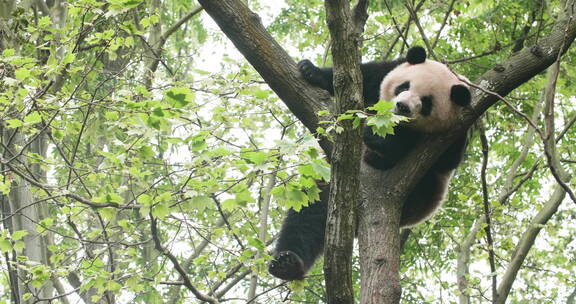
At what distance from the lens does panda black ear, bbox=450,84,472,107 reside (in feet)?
15.7

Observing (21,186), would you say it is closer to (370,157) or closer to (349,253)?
(370,157)

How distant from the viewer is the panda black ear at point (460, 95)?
15.7 ft

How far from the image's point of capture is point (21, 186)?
6805mm

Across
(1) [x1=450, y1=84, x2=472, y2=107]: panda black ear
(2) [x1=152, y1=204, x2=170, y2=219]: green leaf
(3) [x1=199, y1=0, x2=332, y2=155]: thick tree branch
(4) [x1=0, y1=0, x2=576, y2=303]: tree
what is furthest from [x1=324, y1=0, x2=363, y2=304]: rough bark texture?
(1) [x1=450, y1=84, x2=472, y2=107]: panda black ear

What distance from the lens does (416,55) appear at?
584 centimetres

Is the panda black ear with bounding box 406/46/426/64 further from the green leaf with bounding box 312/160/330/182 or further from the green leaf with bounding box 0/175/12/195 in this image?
the green leaf with bounding box 0/175/12/195

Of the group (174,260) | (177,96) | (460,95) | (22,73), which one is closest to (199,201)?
(174,260)

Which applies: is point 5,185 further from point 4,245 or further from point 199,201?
point 199,201

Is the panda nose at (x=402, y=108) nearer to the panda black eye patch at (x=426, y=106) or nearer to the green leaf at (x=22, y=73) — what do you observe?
the panda black eye patch at (x=426, y=106)

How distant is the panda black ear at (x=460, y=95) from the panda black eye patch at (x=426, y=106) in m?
0.26

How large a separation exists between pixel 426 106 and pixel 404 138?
464 mm

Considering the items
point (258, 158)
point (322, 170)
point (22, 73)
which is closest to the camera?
point (322, 170)

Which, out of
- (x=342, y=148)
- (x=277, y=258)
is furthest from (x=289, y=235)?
(x=342, y=148)

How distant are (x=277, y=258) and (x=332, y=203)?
194 centimetres
